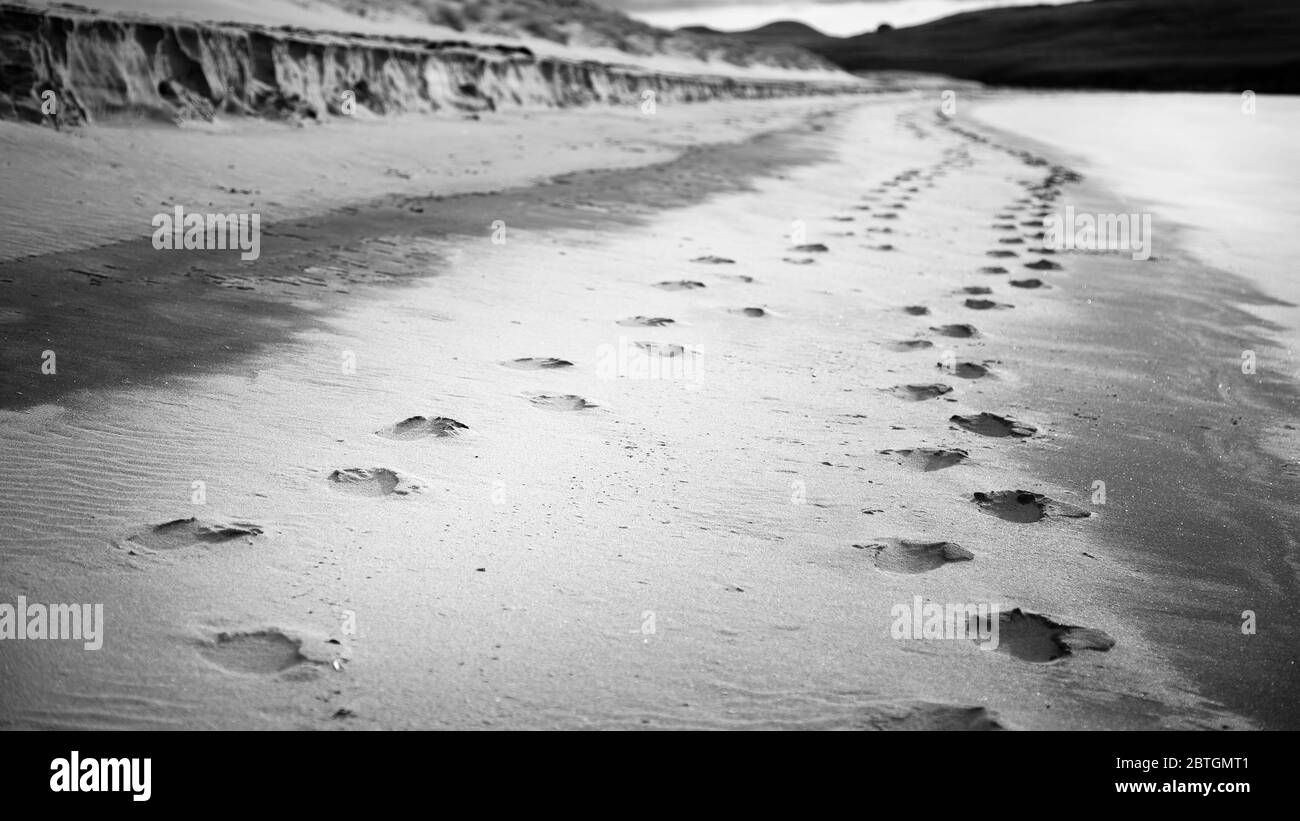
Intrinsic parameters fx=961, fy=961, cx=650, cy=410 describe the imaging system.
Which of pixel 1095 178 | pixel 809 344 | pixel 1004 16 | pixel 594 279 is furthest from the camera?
pixel 1004 16

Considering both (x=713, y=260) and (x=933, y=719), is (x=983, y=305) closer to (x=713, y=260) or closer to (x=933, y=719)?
(x=713, y=260)

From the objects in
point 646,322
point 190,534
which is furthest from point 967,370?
point 190,534

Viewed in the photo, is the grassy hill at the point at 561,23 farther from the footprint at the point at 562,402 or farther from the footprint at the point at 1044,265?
the footprint at the point at 562,402

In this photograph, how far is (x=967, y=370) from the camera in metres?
4.30

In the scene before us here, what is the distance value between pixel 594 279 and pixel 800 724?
3.83 meters

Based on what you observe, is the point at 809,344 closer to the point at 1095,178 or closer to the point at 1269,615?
the point at 1269,615

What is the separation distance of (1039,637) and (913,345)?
2.52 m

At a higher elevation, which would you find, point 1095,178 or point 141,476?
point 1095,178

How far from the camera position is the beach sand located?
205 centimetres

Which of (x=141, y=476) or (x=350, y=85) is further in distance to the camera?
(x=350, y=85)

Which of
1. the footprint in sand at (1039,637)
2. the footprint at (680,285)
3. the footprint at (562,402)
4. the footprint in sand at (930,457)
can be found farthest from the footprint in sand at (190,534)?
the footprint at (680,285)

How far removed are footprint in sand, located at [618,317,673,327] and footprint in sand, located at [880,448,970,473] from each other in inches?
64.4
